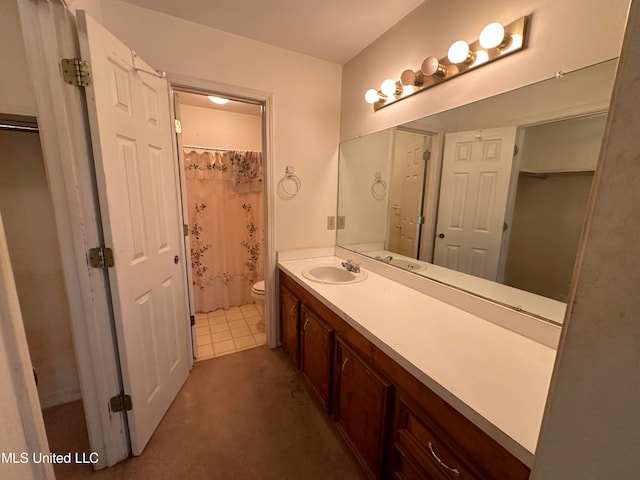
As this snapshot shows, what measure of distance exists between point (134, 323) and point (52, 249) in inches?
28.8

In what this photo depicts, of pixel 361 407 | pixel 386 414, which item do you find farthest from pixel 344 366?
pixel 386 414

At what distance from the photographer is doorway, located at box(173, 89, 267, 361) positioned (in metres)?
2.70

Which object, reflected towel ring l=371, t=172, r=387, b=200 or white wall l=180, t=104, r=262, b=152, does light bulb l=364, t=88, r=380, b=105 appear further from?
white wall l=180, t=104, r=262, b=152

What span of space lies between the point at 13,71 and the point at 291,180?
4.92 ft

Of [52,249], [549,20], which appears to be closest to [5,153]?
[52,249]

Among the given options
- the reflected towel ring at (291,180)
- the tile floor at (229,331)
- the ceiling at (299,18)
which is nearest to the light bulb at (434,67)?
the ceiling at (299,18)

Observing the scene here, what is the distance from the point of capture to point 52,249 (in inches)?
58.4

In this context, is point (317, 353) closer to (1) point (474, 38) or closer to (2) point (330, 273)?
(2) point (330, 273)

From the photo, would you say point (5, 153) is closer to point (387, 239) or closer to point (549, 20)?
point (387, 239)

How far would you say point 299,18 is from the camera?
Result: 1579 mm

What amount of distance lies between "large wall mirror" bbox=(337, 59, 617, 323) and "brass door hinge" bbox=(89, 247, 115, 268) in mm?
1556

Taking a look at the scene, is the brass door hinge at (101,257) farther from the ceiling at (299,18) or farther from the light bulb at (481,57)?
the light bulb at (481,57)

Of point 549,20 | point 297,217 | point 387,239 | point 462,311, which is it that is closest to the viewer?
point 549,20

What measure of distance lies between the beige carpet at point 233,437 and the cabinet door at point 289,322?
209mm
